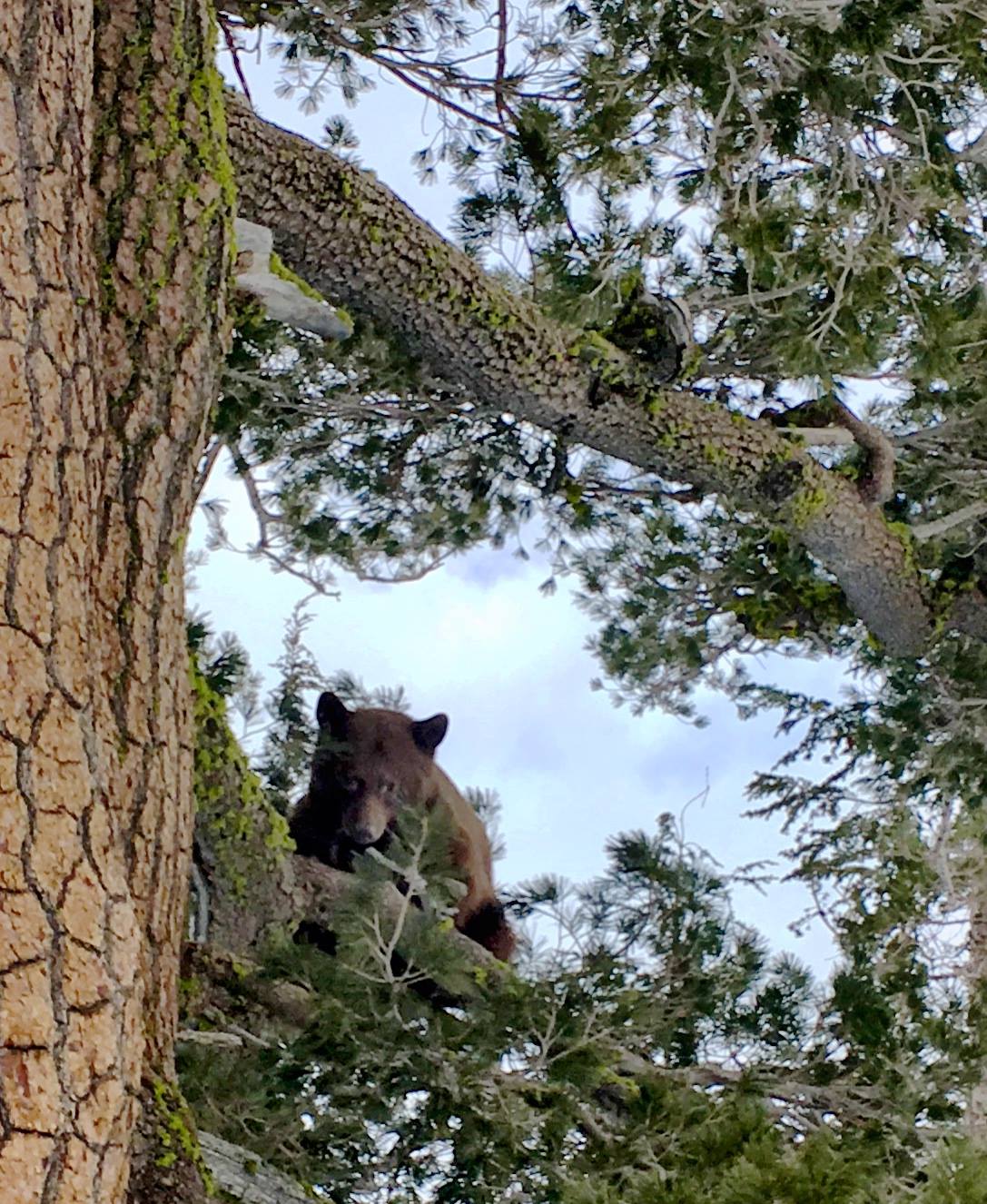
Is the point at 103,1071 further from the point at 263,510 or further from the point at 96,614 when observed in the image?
the point at 263,510

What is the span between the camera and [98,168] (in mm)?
1766

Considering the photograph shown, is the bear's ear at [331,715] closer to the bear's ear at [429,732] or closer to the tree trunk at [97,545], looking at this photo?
the bear's ear at [429,732]

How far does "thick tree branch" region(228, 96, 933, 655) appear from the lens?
2701mm

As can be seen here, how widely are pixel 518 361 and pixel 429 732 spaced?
1566mm

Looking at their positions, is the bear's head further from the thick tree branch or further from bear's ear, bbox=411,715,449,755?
the thick tree branch

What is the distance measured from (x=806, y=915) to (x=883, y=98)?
2.91 metres

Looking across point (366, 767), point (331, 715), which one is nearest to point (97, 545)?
point (331, 715)

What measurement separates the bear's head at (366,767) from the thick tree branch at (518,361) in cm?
114

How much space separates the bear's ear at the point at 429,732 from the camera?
4.23 metres

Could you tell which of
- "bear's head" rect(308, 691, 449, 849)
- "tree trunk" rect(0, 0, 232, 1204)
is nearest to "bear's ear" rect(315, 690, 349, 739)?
"bear's head" rect(308, 691, 449, 849)

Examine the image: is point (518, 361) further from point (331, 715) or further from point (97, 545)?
point (97, 545)

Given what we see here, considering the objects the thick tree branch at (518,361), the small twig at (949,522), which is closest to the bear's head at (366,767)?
the thick tree branch at (518,361)

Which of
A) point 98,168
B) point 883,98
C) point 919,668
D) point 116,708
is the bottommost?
point 116,708

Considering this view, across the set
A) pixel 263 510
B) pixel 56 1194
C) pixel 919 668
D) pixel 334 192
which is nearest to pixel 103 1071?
pixel 56 1194
